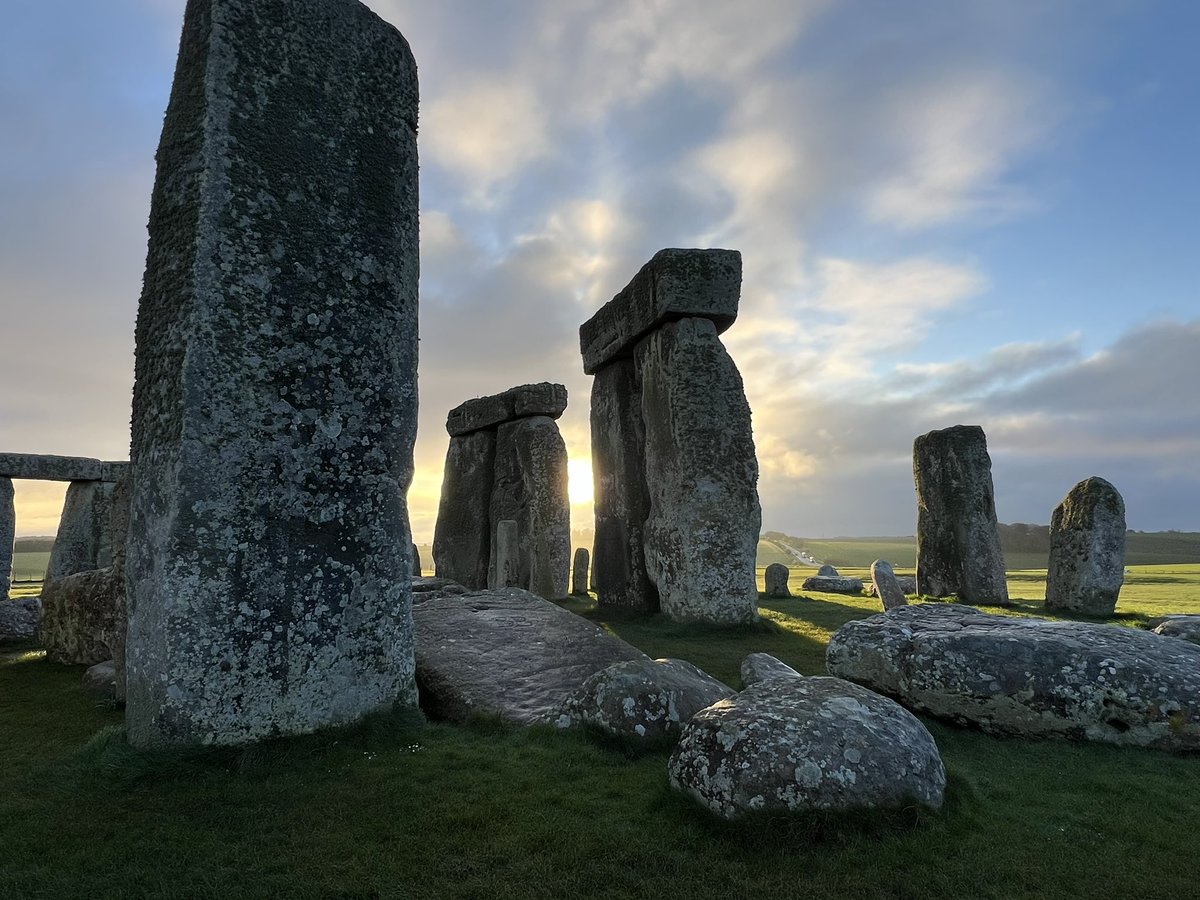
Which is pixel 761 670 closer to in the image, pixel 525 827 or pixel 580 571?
pixel 525 827

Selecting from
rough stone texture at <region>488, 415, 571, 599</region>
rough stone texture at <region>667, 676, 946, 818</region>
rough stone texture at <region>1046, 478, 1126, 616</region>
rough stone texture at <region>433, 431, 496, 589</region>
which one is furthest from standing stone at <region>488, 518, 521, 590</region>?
rough stone texture at <region>667, 676, 946, 818</region>

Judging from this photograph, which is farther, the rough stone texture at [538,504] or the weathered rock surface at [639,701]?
the rough stone texture at [538,504]

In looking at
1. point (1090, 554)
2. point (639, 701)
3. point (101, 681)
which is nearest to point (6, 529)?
point (101, 681)

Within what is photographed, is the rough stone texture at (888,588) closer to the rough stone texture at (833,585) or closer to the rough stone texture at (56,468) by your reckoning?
the rough stone texture at (833,585)

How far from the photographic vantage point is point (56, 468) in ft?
54.6

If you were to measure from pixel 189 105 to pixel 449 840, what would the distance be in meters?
4.28

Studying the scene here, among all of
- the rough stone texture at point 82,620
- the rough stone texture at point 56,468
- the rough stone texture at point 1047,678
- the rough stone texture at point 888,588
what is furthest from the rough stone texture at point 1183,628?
the rough stone texture at point 56,468

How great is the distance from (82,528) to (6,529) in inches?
94.5

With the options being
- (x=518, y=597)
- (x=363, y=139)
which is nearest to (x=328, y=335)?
(x=363, y=139)

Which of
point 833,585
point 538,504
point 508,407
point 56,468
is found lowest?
point 833,585

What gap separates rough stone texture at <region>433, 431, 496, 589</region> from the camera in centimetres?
1540

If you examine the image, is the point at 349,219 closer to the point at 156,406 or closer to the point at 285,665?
the point at 156,406

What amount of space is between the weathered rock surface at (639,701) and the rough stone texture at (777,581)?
450 inches

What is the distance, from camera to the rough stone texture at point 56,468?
15359 millimetres
